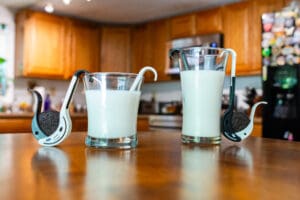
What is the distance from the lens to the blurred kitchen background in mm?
3477

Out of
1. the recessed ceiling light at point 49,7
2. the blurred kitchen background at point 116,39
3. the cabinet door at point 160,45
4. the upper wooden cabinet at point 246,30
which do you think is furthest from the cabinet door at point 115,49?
the upper wooden cabinet at point 246,30

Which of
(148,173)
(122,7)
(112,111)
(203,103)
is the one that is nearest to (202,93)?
(203,103)

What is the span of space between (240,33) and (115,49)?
1670 millimetres

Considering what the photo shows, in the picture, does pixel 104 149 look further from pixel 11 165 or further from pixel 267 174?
pixel 267 174

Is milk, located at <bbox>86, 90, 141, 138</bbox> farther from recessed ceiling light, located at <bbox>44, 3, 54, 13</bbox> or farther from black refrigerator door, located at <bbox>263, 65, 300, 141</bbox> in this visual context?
recessed ceiling light, located at <bbox>44, 3, 54, 13</bbox>

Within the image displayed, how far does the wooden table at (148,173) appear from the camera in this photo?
0.41 m

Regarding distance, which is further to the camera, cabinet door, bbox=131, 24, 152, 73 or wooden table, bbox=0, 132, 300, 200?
cabinet door, bbox=131, 24, 152, 73

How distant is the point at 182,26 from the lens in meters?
3.94

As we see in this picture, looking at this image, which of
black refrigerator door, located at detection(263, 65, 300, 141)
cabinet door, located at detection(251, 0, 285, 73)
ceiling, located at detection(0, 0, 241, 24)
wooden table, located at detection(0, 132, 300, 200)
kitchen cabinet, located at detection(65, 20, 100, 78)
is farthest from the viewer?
kitchen cabinet, located at detection(65, 20, 100, 78)

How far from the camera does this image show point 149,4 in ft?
11.9

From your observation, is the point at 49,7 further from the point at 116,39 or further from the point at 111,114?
the point at 111,114

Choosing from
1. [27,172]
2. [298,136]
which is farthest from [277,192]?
[298,136]

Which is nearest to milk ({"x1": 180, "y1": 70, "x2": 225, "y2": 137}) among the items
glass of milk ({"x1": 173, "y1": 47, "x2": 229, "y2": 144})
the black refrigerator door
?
glass of milk ({"x1": 173, "y1": 47, "x2": 229, "y2": 144})

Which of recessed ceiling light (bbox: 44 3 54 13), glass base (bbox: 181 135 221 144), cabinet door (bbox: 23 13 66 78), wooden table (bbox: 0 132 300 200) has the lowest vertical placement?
wooden table (bbox: 0 132 300 200)
